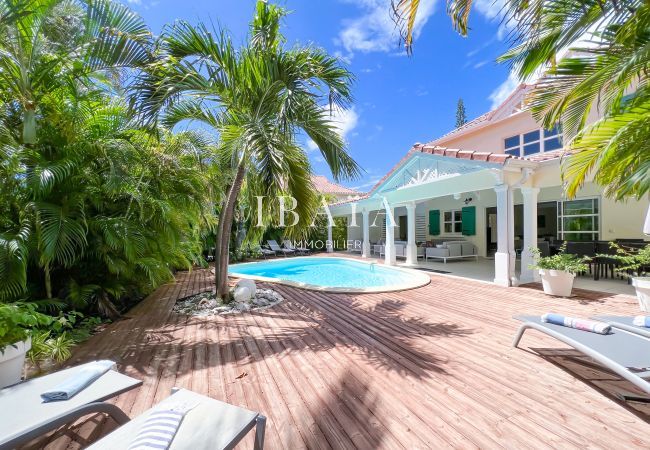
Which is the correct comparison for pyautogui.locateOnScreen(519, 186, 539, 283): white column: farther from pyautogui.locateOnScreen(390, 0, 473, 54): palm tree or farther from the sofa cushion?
pyautogui.locateOnScreen(390, 0, 473, 54): palm tree

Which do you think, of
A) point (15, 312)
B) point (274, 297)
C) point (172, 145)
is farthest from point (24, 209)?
point (274, 297)

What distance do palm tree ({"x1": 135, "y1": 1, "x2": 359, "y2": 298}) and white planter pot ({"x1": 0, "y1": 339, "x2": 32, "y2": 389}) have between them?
3.46m

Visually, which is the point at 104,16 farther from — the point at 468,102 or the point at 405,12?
the point at 468,102

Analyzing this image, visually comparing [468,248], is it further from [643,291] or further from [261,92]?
[261,92]

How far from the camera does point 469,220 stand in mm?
13867

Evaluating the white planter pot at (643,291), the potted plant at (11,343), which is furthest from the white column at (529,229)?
the potted plant at (11,343)

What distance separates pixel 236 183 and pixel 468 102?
43292 millimetres

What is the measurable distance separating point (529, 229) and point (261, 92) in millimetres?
7842

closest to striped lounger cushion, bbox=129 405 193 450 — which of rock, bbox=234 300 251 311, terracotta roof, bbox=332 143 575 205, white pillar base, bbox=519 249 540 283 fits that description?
rock, bbox=234 300 251 311

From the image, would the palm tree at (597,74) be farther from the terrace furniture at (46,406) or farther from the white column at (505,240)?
the terrace furniture at (46,406)

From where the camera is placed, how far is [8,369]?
2645 millimetres

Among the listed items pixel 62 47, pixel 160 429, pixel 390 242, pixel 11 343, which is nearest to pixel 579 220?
pixel 390 242

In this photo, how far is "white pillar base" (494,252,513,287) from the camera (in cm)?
753

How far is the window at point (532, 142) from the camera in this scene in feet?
31.6
